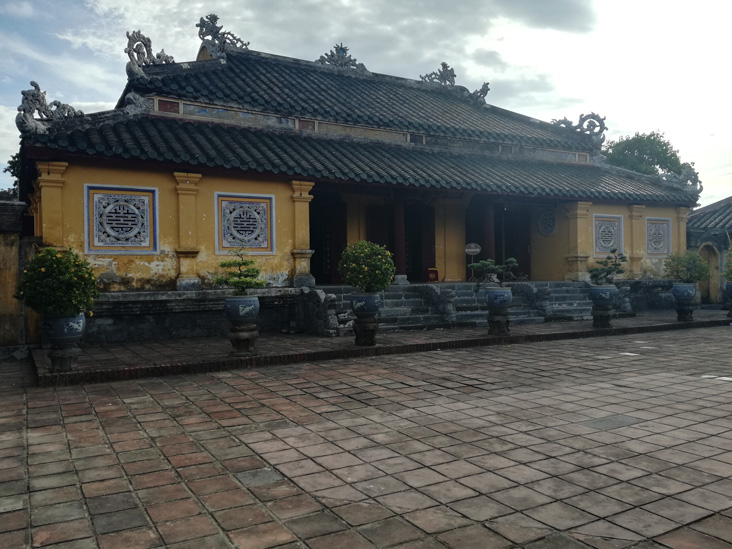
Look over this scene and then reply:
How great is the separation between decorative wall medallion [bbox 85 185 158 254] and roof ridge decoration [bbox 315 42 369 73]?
8.87 meters

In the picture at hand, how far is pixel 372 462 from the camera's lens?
3906mm

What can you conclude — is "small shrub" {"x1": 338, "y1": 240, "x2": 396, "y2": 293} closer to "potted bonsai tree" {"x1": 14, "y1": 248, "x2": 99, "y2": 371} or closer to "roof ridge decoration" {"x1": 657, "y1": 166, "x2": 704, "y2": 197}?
"potted bonsai tree" {"x1": 14, "y1": 248, "x2": 99, "y2": 371}

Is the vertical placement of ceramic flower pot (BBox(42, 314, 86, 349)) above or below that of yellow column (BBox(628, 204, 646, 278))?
below

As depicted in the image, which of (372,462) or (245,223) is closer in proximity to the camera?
(372,462)

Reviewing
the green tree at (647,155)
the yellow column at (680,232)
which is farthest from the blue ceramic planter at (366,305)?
the green tree at (647,155)

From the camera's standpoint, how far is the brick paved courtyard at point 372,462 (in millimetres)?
2895

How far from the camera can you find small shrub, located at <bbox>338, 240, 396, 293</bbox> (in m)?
9.33

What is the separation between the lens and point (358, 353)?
28.8 ft

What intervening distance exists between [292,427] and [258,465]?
952 millimetres

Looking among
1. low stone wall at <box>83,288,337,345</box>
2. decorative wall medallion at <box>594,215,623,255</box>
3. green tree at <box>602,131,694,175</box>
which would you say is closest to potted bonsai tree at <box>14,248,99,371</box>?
low stone wall at <box>83,288,337,345</box>

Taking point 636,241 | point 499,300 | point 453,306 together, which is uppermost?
point 636,241

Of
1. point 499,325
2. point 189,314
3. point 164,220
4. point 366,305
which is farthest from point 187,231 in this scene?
point 499,325

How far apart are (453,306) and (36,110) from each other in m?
8.99

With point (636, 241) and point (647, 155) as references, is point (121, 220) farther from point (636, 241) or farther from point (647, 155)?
point (647, 155)
